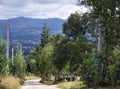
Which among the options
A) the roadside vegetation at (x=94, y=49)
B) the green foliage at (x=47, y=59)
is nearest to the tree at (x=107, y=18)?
the roadside vegetation at (x=94, y=49)

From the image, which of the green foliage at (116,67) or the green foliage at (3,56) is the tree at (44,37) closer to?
the green foliage at (3,56)

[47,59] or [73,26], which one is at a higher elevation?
[73,26]

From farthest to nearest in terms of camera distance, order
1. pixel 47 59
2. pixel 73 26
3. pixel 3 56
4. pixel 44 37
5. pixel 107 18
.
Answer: pixel 44 37, pixel 47 59, pixel 73 26, pixel 3 56, pixel 107 18

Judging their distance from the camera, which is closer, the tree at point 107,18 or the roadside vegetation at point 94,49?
the tree at point 107,18

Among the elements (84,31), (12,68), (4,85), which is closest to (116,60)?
(4,85)

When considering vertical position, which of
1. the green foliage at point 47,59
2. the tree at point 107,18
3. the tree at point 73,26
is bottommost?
the green foliage at point 47,59

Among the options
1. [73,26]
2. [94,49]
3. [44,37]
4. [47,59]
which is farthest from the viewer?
[44,37]

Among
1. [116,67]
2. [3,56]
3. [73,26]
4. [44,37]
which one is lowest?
[116,67]

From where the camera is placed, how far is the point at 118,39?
23219 mm

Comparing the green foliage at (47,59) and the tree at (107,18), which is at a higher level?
the tree at (107,18)

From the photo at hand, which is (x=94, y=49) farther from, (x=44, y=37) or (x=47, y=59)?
(x=44, y=37)

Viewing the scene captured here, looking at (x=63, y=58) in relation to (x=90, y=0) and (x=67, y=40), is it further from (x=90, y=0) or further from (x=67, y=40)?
(x=90, y=0)

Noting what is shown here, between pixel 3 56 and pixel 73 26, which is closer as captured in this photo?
pixel 3 56

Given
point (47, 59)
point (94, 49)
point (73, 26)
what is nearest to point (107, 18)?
point (94, 49)
